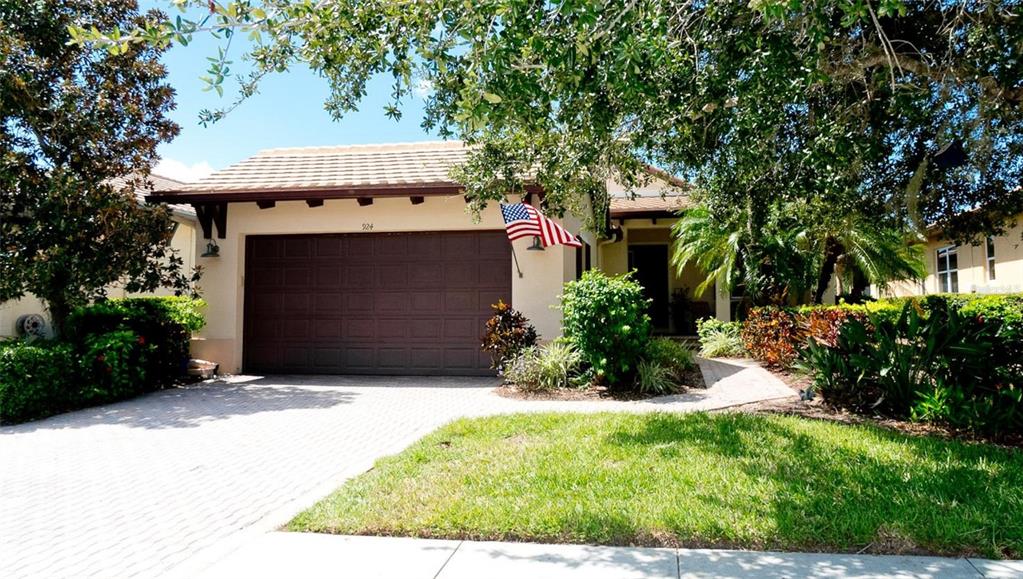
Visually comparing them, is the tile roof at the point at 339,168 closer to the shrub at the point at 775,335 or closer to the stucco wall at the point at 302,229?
the stucco wall at the point at 302,229

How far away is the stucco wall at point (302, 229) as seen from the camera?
11367 mm

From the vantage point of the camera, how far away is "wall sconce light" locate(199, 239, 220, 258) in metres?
11.8

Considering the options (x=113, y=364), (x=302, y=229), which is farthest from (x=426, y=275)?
(x=113, y=364)

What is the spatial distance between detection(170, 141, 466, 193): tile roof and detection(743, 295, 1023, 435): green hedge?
656cm

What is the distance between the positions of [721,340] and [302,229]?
9290mm

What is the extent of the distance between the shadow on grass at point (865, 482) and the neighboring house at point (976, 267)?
9406mm

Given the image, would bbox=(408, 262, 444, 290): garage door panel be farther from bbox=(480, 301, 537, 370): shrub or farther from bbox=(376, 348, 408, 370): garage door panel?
bbox=(480, 301, 537, 370): shrub

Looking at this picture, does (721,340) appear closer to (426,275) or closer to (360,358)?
(426,275)

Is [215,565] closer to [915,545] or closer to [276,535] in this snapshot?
[276,535]

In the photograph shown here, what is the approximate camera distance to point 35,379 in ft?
25.3

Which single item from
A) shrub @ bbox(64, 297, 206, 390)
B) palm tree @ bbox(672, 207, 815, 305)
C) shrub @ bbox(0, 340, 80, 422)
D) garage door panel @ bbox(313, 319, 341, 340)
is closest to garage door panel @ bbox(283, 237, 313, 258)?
garage door panel @ bbox(313, 319, 341, 340)

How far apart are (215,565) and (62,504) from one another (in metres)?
1.98

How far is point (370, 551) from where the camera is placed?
363cm

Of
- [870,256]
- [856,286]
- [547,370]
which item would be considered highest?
[870,256]
